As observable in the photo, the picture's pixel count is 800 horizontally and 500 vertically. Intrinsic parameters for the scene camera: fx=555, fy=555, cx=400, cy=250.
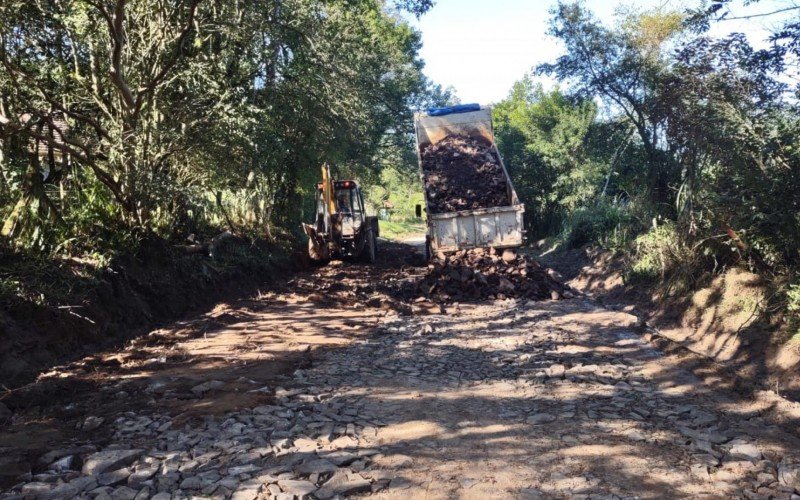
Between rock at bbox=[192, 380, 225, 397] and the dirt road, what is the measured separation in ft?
0.08

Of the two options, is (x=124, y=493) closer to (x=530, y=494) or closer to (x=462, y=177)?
(x=530, y=494)

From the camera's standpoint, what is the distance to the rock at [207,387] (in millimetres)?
5074

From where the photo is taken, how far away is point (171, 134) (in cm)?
927

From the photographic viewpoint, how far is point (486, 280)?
11.1m

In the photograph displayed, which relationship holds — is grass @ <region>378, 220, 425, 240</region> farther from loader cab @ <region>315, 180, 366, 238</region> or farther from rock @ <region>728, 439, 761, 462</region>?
rock @ <region>728, 439, 761, 462</region>

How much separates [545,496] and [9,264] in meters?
6.50

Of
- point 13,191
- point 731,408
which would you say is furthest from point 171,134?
point 731,408

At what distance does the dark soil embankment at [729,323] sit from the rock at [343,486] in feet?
12.6

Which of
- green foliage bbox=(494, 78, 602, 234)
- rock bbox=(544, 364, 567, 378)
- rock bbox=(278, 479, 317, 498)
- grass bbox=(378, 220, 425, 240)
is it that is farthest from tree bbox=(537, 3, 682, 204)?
grass bbox=(378, 220, 425, 240)

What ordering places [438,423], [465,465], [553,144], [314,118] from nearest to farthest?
[465,465] < [438,423] < [314,118] < [553,144]

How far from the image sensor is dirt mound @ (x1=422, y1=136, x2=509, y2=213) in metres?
12.8

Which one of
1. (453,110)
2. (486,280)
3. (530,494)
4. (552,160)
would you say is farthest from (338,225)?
(530,494)

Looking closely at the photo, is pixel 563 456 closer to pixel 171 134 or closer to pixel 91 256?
pixel 91 256

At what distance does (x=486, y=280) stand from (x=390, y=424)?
6.98 meters
